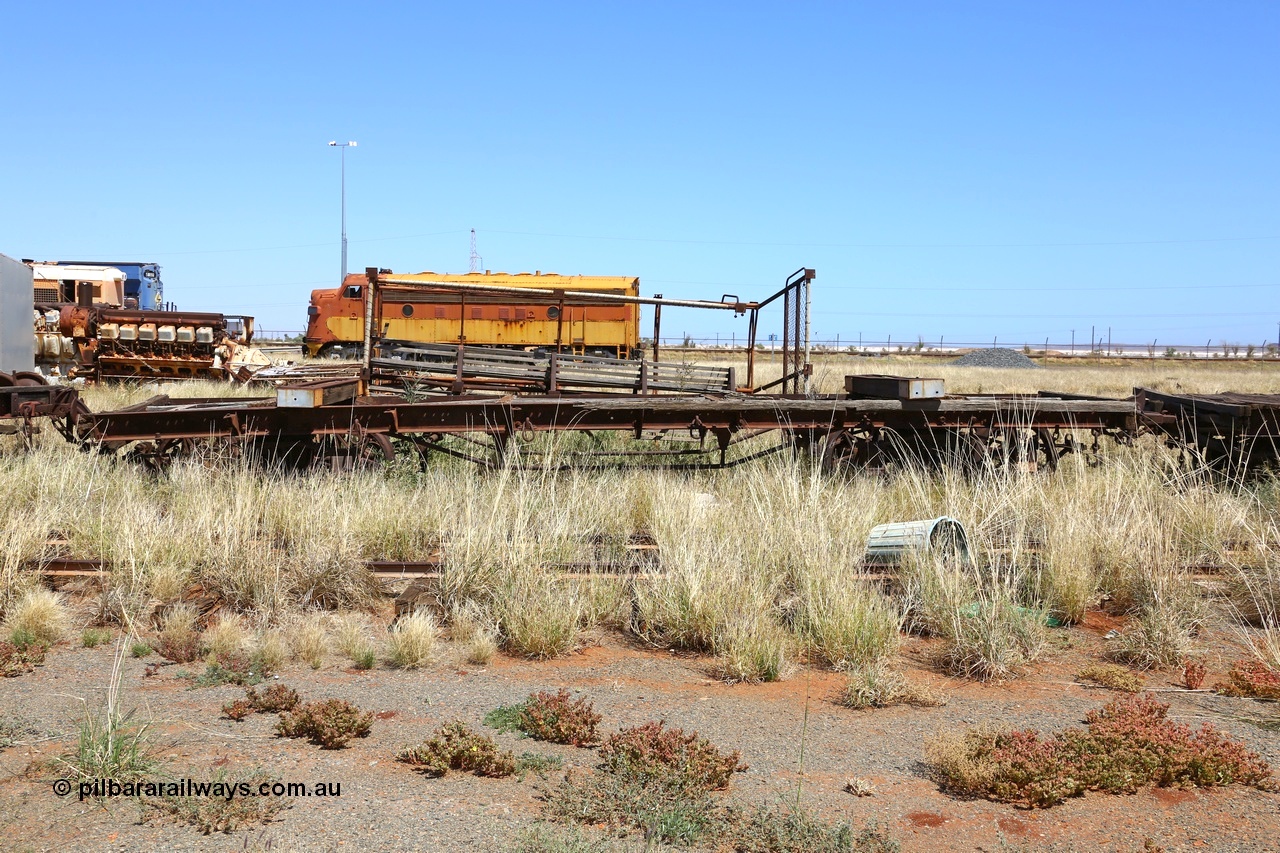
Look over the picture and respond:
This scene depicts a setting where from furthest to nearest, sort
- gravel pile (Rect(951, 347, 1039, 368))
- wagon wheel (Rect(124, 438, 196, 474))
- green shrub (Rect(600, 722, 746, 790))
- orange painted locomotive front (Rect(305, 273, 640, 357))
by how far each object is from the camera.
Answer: gravel pile (Rect(951, 347, 1039, 368)) → orange painted locomotive front (Rect(305, 273, 640, 357)) → wagon wheel (Rect(124, 438, 196, 474)) → green shrub (Rect(600, 722, 746, 790))

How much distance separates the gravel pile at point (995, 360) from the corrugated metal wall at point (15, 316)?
45.5 meters

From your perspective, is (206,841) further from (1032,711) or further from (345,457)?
(345,457)

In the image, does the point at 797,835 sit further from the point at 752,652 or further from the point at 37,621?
the point at 37,621

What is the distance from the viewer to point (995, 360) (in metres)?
56.0

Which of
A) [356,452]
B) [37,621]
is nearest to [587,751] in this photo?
[37,621]

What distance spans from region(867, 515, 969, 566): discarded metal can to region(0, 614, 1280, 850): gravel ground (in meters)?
0.88

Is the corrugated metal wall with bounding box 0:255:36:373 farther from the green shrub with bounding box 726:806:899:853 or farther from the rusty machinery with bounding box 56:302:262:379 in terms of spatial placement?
the green shrub with bounding box 726:806:899:853

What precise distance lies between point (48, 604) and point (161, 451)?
165 inches

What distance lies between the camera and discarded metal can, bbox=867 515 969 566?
668cm

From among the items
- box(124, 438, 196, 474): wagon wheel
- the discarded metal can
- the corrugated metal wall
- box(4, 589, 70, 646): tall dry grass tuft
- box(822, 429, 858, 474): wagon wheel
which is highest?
the corrugated metal wall

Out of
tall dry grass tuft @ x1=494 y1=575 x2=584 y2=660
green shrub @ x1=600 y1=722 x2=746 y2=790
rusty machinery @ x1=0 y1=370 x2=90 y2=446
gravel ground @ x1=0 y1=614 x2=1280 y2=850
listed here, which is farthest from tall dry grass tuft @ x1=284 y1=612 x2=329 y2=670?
rusty machinery @ x1=0 y1=370 x2=90 y2=446

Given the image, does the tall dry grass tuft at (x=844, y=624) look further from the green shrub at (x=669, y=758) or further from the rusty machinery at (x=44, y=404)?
the rusty machinery at (x=44, y=404)

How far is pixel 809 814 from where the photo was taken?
3783 millimetres

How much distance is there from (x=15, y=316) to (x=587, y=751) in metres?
14.6
